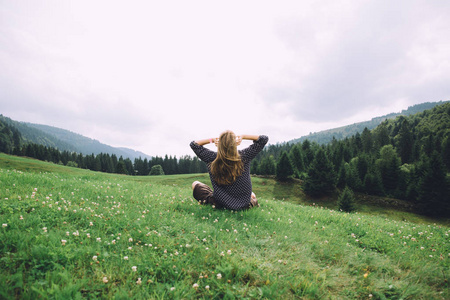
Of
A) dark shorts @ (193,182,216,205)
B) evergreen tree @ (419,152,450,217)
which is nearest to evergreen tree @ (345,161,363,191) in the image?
evergreen tree @ (419,152,450,217)

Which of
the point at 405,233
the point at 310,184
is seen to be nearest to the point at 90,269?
the point at 405,233

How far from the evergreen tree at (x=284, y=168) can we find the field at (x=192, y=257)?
58828mm

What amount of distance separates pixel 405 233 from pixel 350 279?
4.68 metres

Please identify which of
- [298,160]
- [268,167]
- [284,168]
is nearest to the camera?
[284,168]

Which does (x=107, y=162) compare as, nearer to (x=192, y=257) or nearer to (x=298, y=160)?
(x=298, y=160)

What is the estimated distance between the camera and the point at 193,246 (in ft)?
12.6

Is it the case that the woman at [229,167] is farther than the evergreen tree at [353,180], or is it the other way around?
the evergreen tree at [353,180]

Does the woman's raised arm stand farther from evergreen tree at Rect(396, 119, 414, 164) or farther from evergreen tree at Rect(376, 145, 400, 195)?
evergreen tree at Rect(396, 119, 414, 164)

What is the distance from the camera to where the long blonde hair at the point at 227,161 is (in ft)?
18.6

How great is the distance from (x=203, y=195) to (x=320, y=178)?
5273 cm

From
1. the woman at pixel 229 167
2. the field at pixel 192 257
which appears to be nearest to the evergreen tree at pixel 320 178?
the field at pixel 192 257

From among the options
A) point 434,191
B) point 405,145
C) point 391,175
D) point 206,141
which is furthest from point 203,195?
point 405,145

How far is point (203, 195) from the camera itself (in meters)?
7.24

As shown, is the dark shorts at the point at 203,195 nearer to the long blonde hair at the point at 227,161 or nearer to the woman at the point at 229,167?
the woman at the point at 229,167
